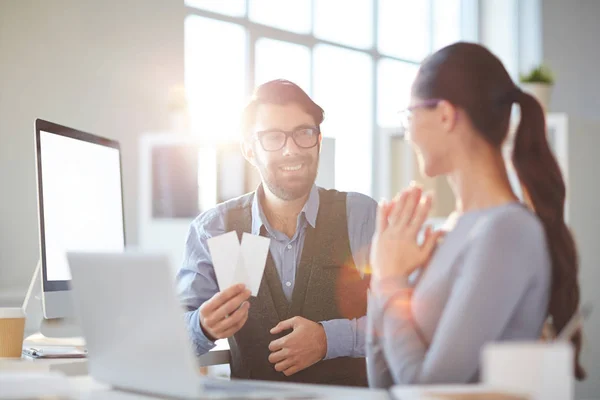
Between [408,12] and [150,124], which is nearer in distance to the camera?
[150,124]

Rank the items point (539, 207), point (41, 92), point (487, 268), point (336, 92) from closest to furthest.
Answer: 1. point (487, 268)
2. point (539, 207)
3. point (41, 92)
4. point (336, 92)

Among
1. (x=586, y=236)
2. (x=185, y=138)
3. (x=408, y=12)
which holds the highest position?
(x=408, y=12)

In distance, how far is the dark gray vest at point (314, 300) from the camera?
7.55ft

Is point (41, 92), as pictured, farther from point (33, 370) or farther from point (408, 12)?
point (408, 12)

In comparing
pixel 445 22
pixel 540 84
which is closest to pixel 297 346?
pixel 540 84

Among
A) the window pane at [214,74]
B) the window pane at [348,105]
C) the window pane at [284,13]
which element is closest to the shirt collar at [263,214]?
the window pane at [214,74]

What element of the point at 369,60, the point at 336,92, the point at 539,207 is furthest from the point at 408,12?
the point at 539,207

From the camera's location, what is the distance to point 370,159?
20.1ft

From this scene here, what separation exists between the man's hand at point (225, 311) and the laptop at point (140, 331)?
0.42 meters

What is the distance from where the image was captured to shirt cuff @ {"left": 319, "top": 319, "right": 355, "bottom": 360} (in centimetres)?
221

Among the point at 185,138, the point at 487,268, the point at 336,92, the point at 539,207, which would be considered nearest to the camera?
the point at 487,268

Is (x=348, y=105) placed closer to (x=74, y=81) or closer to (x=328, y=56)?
(x=328, y=56)

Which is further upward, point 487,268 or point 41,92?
point 41,92

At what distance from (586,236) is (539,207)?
3.75 metres
